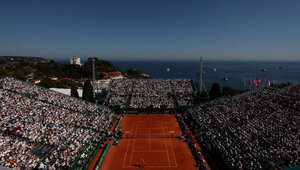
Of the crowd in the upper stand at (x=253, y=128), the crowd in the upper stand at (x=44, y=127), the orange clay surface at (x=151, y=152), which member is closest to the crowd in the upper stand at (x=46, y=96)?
the crowd in the upper stand at (x=44, y=127)

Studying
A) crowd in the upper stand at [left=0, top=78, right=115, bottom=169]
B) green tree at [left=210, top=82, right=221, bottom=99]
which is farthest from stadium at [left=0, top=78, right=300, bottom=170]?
green tree at [left=210, top=82, right=221, bottom=99]

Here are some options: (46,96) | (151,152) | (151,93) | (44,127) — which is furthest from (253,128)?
(46,96)

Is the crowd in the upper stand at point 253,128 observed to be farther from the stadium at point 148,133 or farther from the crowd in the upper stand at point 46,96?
the crowd in the upper stand at point 46,96

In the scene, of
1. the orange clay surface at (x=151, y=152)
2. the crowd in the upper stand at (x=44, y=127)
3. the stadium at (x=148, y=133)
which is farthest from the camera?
the orange clay surface at (x=151, y=152)

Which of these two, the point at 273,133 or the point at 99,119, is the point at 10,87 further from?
the point at 273,133

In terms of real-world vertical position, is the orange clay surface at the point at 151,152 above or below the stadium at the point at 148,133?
below

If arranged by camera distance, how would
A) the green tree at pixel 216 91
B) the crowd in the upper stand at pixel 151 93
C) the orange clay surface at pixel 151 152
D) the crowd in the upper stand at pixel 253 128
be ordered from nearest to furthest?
the crowd in the upper stand at pixel 253 128 < the orange clay surface at pixel 151 152 < the crowd in the upper stand at pixel 151 93 < the green tree at pixel 216 91

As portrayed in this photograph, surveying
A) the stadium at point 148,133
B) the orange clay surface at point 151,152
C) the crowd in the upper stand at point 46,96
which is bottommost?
the orange clay surface at point 151,152
